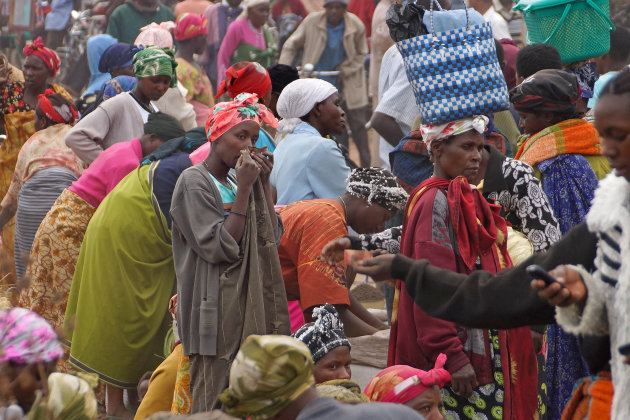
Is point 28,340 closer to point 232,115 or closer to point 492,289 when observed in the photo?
point 492,289

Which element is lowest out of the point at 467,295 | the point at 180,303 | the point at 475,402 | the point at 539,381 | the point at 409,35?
the point at 539,381

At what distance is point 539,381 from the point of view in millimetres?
4812

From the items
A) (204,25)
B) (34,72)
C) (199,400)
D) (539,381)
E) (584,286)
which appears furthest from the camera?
(204,25)

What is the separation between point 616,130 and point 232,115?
2.51 meters

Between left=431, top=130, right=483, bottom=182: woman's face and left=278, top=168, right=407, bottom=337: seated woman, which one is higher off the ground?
left=431, top=130, right=483, bottom=182: woman's face

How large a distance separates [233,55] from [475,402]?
9.04 m

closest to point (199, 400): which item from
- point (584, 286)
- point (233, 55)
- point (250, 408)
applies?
point (250, 408)

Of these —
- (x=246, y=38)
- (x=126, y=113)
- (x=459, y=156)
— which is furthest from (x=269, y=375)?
(x=246, y=38)

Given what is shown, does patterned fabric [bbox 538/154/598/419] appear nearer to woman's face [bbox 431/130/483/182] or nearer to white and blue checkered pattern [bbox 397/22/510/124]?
white and blue checkered pattern [bbox 397/22/510/124]

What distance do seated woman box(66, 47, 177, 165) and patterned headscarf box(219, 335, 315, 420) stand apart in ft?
14.7

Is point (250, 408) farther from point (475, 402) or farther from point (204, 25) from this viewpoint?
point (204, 25)

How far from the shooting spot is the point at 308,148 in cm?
613

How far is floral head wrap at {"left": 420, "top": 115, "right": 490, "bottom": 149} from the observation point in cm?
446

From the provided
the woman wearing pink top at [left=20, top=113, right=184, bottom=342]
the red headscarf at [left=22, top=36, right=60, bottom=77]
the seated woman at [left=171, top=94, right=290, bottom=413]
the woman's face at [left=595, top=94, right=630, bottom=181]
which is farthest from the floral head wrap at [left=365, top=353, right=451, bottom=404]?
the red headscarf at [left=22, top=36, right=60, bottom=77]
